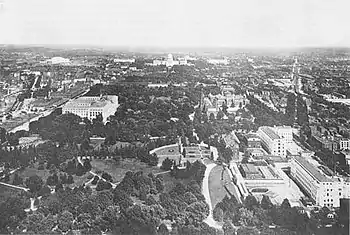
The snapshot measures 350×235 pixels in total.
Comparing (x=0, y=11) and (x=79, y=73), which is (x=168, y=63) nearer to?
(x=79, y=73)

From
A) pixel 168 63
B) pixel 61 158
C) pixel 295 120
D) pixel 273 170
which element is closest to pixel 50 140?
pixel 61 158

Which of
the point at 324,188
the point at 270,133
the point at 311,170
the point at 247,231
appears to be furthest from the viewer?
the point at 270,133

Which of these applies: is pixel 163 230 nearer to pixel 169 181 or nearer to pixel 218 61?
pixel 169 181

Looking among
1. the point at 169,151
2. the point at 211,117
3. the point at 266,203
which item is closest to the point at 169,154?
the point at 169,151

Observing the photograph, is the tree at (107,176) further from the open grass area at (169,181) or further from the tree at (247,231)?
the tree at (247,231)

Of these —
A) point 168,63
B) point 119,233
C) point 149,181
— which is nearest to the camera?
point 119,233
